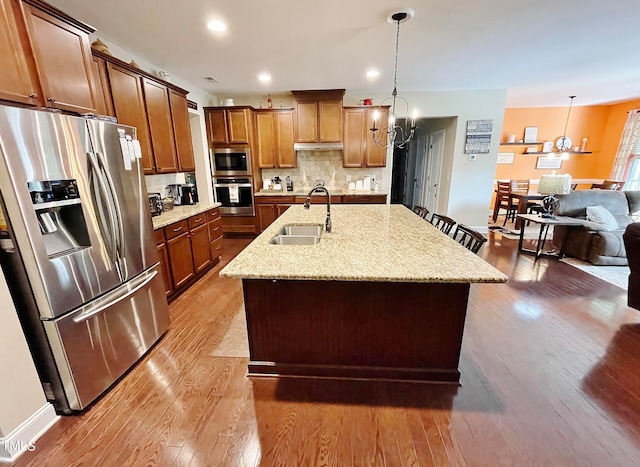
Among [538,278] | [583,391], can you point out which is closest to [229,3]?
[583,391]

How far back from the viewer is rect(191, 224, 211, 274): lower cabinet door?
3.17 meters

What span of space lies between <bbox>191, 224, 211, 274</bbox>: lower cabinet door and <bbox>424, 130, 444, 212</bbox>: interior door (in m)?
4.77

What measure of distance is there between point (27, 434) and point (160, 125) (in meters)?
2.75

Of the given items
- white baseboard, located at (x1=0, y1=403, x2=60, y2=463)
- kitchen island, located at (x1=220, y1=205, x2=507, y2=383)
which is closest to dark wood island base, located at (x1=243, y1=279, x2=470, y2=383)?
kitchen island, located at (x1=220, y1=205, x2=507, y2=383)

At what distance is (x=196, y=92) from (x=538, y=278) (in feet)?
18.6

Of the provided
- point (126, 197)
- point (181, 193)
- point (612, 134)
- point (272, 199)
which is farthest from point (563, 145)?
point (126, 197)

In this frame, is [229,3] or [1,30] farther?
[229,3]

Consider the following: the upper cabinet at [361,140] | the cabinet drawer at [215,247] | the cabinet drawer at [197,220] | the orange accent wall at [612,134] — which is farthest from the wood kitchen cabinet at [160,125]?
the orange accent wall at [612,134]

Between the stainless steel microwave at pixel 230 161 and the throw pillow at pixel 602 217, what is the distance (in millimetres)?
5283

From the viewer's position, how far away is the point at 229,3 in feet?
6.81

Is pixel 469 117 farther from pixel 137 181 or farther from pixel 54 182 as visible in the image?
pixel 54 182

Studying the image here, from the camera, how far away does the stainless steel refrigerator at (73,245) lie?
130 centimetres

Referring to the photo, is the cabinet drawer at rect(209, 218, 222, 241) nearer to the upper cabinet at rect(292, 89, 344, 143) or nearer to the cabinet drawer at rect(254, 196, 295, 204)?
the cabinet drawer at rect(254, 196, 295, 204)

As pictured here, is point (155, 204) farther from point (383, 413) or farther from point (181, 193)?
point (383, 413)
